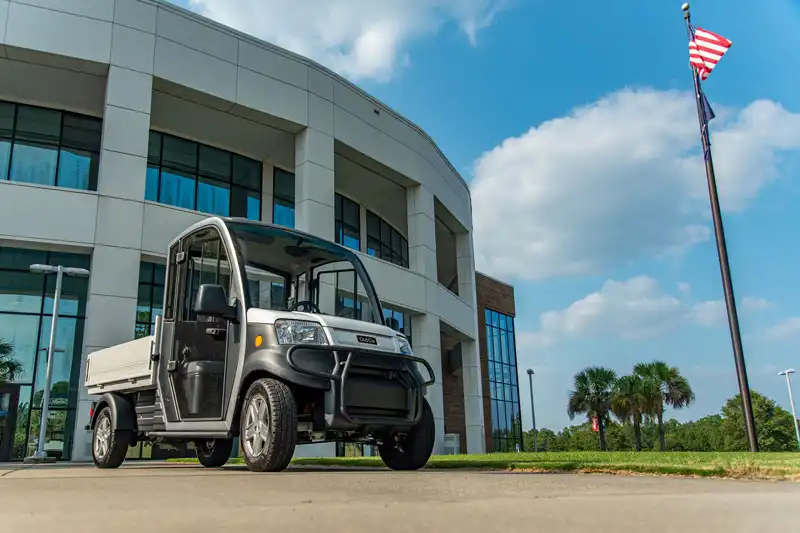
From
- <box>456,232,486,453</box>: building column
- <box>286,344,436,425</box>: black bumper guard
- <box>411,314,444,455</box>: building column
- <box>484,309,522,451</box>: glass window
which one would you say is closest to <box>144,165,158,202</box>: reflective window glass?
<box>411,314,444,455</box>: building column

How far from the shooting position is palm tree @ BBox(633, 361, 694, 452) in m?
48.1

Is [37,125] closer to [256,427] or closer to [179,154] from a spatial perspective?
[179,154]

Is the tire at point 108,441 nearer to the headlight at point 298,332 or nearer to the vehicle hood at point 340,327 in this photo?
the vehicle hood at point 340,327

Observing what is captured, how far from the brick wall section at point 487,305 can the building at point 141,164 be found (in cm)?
1640

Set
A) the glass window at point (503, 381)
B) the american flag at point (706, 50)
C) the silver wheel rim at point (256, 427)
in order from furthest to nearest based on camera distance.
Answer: the glass window at point (503, 381)
the american flag at point (706, 50)
the silver wheel rim at point (256, 427)

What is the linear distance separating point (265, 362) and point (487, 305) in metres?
37.4

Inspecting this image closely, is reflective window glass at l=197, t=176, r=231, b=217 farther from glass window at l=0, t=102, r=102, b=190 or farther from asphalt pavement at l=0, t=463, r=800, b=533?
asphalt pavement at l=0, t=463, r=800, b=533

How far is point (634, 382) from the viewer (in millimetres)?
48688

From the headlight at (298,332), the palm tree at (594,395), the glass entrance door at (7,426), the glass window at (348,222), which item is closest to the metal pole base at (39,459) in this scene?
the glass entrance door at (7,426)

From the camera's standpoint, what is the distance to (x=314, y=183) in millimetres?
20156

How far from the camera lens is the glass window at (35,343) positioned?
18.6m

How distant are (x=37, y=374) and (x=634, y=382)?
40.9 m

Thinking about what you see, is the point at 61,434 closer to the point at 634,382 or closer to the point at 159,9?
the point at 159,9

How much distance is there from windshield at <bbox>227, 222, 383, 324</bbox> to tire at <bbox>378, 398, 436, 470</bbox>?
1347 millimetres
